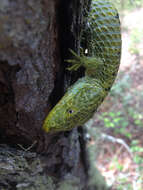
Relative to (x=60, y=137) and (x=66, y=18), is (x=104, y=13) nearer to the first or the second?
(x=66, y=18)

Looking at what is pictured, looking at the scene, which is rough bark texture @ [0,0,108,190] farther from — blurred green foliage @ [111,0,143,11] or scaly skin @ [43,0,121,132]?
blurred green foliage @ [111,0,143,11]

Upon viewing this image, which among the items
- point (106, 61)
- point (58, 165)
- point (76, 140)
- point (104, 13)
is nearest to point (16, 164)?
point (58, 165)

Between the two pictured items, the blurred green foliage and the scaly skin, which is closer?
the scaly skin

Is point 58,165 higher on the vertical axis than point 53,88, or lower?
lower

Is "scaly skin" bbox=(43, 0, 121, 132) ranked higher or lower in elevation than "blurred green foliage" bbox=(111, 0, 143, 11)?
lower

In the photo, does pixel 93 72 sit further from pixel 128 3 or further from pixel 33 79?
pixel 128 3

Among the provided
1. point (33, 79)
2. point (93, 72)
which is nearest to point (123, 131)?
point (93, 72)

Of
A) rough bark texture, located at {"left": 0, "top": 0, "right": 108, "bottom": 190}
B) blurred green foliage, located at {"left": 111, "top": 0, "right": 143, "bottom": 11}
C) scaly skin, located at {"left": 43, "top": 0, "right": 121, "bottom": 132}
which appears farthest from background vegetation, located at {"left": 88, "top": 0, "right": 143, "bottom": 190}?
rough bark texture, located at {"left": 0, "top": 0, "right": 108, "bottom": 190}
